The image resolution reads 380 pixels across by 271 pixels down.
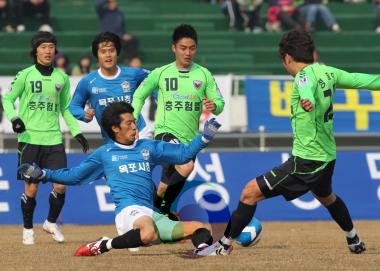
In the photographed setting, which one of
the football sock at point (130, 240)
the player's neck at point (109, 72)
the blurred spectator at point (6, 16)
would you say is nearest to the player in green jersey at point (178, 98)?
the player's neck at point (109, 72)

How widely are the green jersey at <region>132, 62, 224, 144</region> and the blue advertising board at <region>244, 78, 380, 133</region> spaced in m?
5.91

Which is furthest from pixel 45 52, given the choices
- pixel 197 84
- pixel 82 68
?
pixel 82 68

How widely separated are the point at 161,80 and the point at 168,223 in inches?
113

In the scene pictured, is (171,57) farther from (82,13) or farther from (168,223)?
(168,223)

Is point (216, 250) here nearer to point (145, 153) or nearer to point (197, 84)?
point (145, 153)

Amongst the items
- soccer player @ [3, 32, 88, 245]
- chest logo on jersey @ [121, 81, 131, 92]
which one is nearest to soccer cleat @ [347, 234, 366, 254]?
chest logo on jersey @ [121, 81, 131, 92]

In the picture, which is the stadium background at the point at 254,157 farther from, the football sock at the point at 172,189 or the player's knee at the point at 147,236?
the player's knee at the point at 147,236

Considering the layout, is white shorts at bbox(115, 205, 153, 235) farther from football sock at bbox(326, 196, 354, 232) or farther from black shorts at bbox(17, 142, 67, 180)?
black shorts at bbox(17, 142, 67, 180)

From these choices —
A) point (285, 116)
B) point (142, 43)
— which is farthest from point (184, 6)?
point (285, 116)

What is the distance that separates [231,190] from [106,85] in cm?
513

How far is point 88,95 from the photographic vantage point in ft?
43.6

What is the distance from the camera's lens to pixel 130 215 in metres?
10.5

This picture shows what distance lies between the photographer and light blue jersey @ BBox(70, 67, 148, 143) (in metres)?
13.2

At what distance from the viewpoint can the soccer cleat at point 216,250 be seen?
1096 cm
